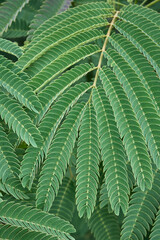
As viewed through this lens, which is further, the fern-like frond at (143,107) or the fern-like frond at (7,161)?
the fern-like frond at (7,161)

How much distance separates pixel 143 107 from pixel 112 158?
21 cm

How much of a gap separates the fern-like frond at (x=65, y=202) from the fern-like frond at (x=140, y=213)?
258 mm

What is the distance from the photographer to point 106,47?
5.09 ft

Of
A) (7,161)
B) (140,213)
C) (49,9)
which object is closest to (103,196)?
(140,213)

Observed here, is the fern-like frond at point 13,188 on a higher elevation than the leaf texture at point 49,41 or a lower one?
lower

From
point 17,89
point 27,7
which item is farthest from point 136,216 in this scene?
point 27,7

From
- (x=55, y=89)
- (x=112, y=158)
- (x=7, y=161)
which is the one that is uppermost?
(x=55, y=89)

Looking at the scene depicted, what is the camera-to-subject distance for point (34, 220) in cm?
123

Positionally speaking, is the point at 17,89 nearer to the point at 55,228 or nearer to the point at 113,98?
the point at 113,98

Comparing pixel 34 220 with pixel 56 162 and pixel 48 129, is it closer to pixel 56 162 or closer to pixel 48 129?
pixel 56 162

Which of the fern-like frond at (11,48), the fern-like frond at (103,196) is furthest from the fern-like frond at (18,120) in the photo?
A: the fern-like frond at (103,196)

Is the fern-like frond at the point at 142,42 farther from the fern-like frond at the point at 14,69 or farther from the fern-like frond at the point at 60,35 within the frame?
the fern-like frond at the point at 14,69

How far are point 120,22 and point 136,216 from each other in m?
0.82

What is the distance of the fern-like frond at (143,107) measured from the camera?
1.21 meters
